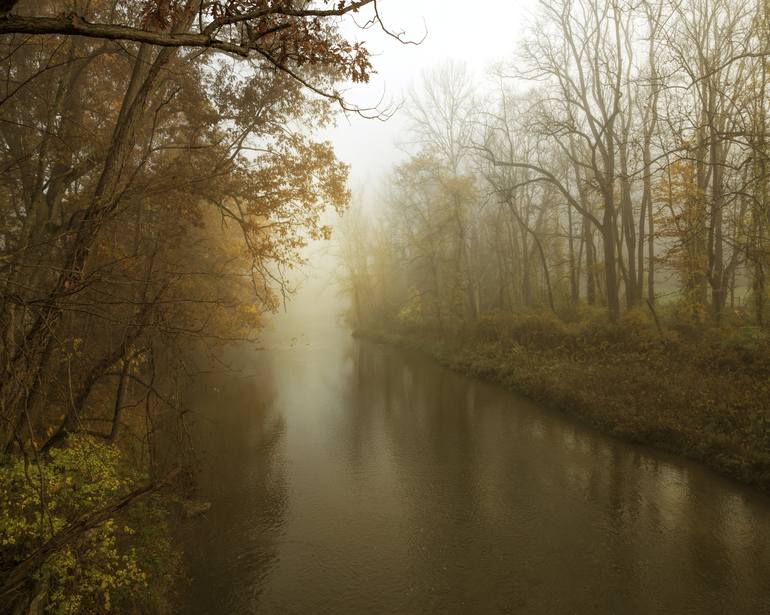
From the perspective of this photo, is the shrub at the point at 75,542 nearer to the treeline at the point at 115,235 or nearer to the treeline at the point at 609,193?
the treeline at the point at 115,235

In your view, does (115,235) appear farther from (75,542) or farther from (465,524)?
(465,524)

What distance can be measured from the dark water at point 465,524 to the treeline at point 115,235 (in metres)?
1.38

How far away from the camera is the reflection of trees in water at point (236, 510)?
18.9 ft

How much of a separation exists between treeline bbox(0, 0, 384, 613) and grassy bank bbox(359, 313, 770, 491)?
27.6ft

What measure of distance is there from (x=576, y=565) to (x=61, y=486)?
6.37m

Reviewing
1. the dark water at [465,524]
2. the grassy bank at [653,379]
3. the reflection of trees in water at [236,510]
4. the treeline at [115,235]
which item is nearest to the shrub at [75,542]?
the treeline at [115,235]

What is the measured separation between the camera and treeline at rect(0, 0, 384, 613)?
3.75 m

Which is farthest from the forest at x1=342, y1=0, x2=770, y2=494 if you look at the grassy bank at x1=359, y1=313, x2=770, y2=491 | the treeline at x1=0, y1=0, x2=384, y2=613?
the treeline at x1=0, y1=0, x2=384, y2=613

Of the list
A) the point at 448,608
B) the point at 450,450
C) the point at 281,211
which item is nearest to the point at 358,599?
the point at 448,608

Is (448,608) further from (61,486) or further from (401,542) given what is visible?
(61,486)

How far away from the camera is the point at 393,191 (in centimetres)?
3653

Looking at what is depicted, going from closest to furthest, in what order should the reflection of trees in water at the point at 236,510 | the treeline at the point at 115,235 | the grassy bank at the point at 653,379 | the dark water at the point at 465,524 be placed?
the treeline at the point at 115,235 → the dark water at the point at 465,524 → the reflection of trees in water at the point at 236,510 → the grassy bank at the point at 653,379

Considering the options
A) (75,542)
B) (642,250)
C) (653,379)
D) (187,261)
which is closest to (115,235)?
(187,261)

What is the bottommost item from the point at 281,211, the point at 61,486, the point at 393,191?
the point at 61,486
